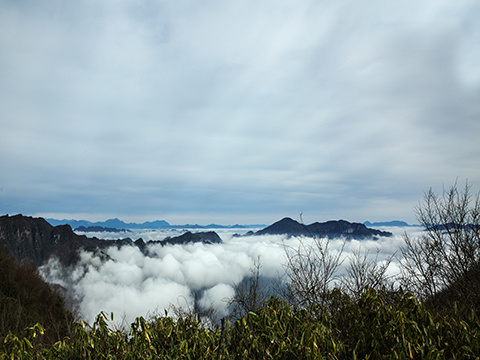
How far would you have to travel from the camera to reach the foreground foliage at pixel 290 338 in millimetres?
3191

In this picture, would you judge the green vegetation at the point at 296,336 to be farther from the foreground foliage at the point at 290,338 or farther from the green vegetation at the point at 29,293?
the green vegetation at the point at 29,293

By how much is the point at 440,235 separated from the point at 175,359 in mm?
19973

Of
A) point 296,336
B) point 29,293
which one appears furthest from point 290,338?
point 29,293

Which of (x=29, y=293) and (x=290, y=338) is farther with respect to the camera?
(x=29, y=293)

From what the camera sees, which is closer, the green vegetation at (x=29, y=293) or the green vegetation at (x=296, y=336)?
the green vegetation at (x=296, y=336)

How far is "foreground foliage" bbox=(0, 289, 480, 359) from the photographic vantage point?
319cm

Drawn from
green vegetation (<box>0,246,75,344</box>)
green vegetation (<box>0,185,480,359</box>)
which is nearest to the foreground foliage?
green vegetation (<box>0,185,480,359</box>)

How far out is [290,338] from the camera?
362cm

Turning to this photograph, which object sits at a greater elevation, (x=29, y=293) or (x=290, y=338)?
(x=290, y=338)

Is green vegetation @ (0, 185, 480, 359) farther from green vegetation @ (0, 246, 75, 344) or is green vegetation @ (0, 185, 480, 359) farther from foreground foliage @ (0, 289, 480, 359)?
green vegetation @ (0, 246, 75, 344)

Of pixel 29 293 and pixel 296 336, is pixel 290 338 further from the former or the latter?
pixel 29 293

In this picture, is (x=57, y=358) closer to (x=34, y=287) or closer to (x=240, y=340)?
(x=240, y=340)

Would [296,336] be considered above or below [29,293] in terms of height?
above

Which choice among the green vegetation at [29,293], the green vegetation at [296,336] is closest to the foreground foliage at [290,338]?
the green vegetation at [296,336]
